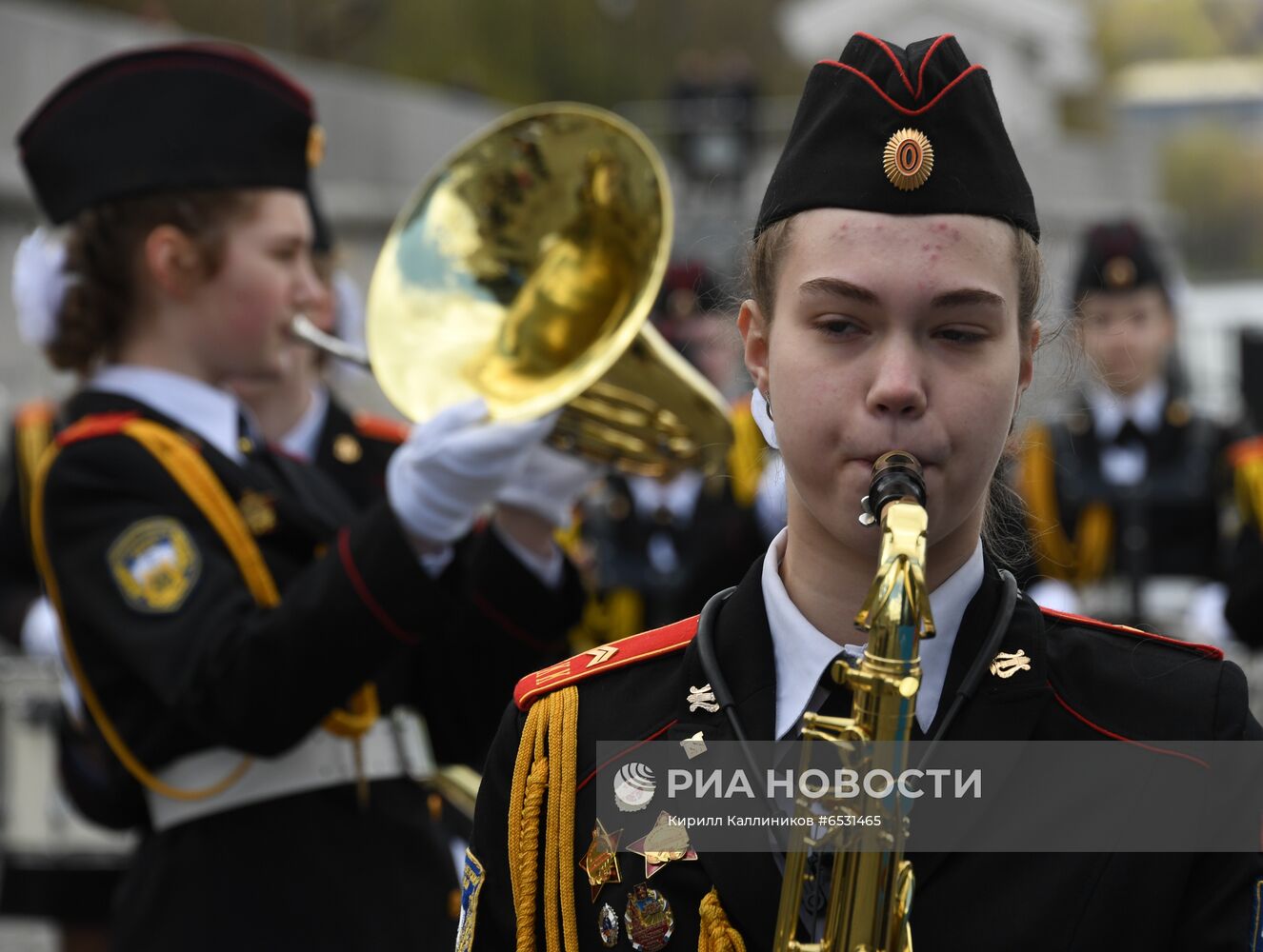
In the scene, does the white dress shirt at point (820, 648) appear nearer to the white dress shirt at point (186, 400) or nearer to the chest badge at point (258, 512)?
the chest badge at point (258, 512)

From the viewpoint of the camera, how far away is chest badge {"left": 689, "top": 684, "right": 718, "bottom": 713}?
6.25 ft

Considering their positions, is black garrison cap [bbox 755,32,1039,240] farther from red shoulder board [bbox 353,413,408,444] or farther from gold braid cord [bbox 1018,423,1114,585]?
gold braid cord [bbox 1018,423,1114,585]

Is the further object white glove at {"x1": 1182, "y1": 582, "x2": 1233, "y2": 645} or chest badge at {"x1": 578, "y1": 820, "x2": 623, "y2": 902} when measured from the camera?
white glove at {"x1": 1182, "y1": 582, "x2": 1233, "y2": 645}

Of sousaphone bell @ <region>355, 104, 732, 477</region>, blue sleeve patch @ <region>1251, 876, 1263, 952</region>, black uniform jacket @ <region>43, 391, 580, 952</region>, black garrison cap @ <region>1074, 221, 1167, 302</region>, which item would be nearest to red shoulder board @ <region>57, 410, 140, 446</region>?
black uniform jacket @ <region>43, 391, 580, 952</region>

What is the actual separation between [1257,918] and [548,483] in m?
1.94

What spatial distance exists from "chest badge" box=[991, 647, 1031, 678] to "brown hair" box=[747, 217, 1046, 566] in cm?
16

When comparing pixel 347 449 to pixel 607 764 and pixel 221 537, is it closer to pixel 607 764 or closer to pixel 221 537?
pixel 221 537

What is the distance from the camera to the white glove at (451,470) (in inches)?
118

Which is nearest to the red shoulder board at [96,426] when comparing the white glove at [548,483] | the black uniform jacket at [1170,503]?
the white glove at [548,483]

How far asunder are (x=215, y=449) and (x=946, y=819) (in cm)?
184

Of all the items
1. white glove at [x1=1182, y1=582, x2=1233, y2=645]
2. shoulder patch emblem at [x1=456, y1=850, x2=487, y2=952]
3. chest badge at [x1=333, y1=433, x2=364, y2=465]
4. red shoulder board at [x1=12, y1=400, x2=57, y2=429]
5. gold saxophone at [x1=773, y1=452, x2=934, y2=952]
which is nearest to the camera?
gold saxophone at [x1=773, y1=452, x2=934, y2=952]

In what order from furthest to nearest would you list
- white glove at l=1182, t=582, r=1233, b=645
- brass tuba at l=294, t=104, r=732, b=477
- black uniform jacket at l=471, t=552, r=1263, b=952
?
1. white glove at l=1182, t=582, r=1233, b=645
2. brass tuba at l=294, t=104, r=732, b=477
3. black uniform jacket at l=471, t=552, r=1263, b=952

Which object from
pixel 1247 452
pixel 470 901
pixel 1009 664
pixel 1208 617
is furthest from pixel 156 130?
pixel 1208 617

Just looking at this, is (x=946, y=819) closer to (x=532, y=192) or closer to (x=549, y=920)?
(x=549, y=920)
